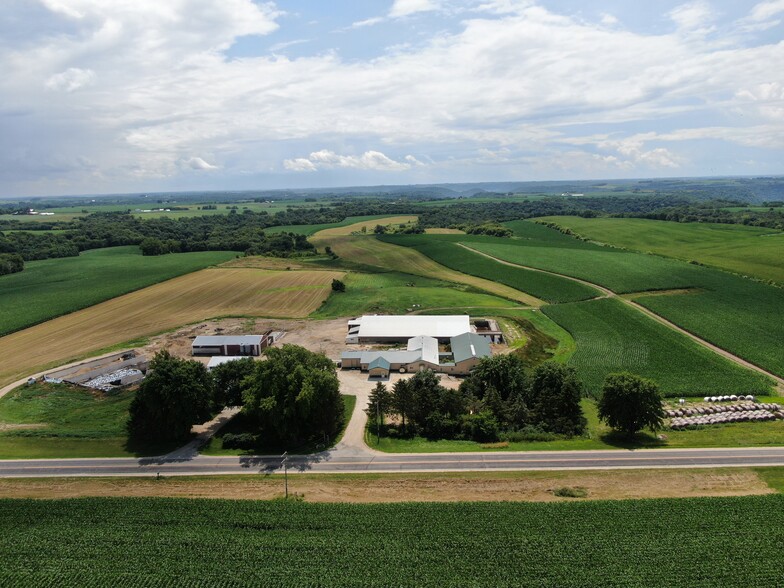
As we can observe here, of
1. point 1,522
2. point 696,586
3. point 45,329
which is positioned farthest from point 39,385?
point 696,586

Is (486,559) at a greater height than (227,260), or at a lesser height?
lesser

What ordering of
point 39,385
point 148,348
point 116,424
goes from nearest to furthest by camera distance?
point 116,424 < point 39,385 < point 148,348

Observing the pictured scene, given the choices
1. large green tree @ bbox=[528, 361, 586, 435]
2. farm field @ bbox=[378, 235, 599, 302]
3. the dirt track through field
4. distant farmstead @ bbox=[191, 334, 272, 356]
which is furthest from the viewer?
farm field @ bbox=[378, 235, 599, 302]

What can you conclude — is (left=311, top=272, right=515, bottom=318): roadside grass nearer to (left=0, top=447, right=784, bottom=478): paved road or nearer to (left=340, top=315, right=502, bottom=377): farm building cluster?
(left=340, top=315, right=502, bottom=377): farm building cluster

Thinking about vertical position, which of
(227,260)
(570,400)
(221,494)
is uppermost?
(227,260)

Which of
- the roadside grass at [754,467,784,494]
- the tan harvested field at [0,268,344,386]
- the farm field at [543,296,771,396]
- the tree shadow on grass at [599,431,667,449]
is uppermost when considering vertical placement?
the tan harvested field at [0,268,344,386]

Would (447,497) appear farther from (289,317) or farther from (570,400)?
(289,317)

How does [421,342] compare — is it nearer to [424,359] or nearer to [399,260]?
[424,359]

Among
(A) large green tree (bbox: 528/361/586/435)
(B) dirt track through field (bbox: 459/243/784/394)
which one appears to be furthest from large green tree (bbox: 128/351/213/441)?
(B) dirt track through field (bbox: 459/243/784/394)
